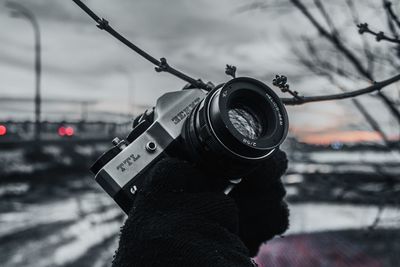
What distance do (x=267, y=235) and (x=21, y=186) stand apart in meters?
13.9

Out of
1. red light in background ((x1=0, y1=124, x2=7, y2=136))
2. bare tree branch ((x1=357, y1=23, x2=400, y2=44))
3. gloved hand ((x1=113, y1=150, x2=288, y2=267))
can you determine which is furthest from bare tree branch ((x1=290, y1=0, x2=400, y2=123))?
red light in background ((x1=0, y1=124, x2=7, y2=136))

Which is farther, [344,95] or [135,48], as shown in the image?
[344,95]

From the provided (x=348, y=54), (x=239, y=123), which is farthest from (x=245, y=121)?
(x=348, y=54)

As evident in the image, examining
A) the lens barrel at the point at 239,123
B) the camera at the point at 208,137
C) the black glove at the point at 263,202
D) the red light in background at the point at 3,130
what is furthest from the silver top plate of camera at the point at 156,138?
the red light in background at the point at 3,130

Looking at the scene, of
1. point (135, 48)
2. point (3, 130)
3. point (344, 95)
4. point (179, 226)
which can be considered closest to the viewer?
point (179, 226)

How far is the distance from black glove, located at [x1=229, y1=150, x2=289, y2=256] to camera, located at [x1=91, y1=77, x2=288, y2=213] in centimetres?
9

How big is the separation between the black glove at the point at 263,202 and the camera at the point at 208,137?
0.09m

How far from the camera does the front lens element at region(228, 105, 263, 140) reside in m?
1.17

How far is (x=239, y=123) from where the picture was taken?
1.18 meters

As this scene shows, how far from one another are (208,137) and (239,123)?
0.28 ft

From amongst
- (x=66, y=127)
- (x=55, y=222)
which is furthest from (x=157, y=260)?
(x=66, y=127)

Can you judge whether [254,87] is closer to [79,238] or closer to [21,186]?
[79,238]

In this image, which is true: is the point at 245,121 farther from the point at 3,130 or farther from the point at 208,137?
the point at 3,130

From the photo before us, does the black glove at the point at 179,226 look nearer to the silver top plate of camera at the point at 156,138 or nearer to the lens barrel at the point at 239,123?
the lens barrel at the point at 239,123
